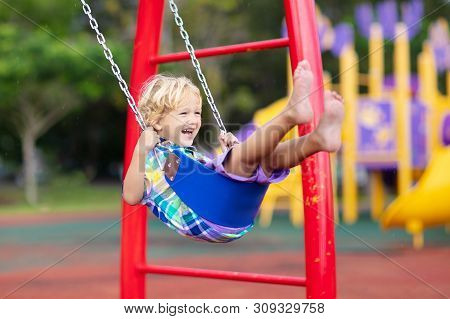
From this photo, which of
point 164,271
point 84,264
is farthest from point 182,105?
point 84,264

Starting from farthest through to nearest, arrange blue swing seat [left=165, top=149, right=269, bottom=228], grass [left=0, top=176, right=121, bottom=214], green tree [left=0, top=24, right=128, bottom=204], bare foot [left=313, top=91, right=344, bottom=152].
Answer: grass [left=0, top=176, right=121, bottom=214]
green tree [left=0, top=24, right=128, bottom=204]
blue swing seat [left=165, top=149, right=269, bottom=228]
bare foot [left=313, top=91, right=344, bottom=152]

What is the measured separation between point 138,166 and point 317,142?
0.51 metres

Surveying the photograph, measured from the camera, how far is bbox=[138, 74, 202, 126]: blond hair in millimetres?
2025

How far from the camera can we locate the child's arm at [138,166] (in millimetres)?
1950

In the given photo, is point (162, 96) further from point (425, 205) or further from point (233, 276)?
point (425, 205)

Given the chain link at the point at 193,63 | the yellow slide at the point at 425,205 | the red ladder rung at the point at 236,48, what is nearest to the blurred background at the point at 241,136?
the yellow slide at the point at 425,205

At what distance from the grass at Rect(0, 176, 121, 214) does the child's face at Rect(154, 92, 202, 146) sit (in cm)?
1019

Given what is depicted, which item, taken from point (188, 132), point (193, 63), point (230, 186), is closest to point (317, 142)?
point (230, 186)

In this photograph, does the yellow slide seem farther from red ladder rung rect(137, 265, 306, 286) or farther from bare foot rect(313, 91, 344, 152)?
bare foot rect(313, 91, 344, 152)

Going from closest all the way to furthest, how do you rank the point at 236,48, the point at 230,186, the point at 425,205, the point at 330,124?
the point at 330,124, the point at 230,186, the point at 236,48, the point at 425,205

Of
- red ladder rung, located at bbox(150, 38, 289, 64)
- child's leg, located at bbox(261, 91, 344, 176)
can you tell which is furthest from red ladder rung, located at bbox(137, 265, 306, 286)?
red ladder rung, located at bbox(150, 38, 289, 64)

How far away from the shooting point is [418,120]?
8133 millimetres

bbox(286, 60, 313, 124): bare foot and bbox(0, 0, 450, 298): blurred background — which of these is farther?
bbox(0, 0, 450, 298): blurred background

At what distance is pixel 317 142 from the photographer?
5.90ft
